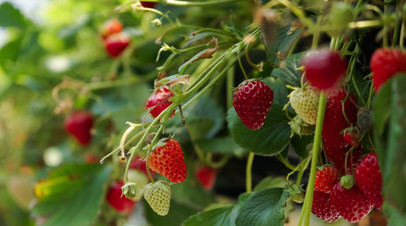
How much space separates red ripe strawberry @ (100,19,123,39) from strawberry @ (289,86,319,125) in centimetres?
72

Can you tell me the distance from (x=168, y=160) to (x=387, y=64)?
229 mm

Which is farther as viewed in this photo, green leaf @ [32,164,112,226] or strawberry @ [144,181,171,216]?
green leaf @ [32,164,112,226]

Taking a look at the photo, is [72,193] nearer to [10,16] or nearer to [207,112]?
[207,112]

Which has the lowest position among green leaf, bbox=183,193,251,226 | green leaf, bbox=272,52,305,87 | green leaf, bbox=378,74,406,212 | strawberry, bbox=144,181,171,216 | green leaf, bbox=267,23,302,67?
green leaf, bbox=183,193,251,226

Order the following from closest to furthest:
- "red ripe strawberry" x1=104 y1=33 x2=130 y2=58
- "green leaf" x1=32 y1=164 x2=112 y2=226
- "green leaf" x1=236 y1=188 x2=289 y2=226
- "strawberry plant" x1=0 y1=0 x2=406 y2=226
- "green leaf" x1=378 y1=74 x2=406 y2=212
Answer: "green leaf" x1=378 y1=74 x2=406 y2=212, "strawberry plant" x1=0 y1=0 x2=406 y2=226, "green leaf" x1=236 y1=188 x2=289 y2=226, "green leaf" x1=32 y1=164 x2=112 y2=226, "red ripe strawberry" x1=104 y1=33 x2=130 y2=58

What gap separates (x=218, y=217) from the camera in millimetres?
552

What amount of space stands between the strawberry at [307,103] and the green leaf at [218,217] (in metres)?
0.17

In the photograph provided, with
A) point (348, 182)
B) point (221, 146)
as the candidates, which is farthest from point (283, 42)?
point (221, 146)

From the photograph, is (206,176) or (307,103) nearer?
(307,103)

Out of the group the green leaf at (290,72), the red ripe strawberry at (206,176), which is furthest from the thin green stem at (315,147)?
the red ripe strawberry at (206,176)

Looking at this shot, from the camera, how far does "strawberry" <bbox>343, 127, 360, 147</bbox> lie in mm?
377

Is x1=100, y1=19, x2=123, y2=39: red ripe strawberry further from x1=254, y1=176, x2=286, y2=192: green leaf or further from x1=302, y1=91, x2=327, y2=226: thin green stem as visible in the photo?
x1=302, y1=91, x2=327, y2=226: thin green stem

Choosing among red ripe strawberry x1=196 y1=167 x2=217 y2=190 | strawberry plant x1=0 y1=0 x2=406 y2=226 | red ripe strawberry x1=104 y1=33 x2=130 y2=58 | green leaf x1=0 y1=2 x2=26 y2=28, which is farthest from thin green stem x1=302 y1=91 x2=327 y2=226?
green leaf x1=0 y1=2 x2=26 y2=28

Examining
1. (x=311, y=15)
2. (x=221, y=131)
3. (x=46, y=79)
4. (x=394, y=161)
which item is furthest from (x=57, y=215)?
(x=394, y=161)
